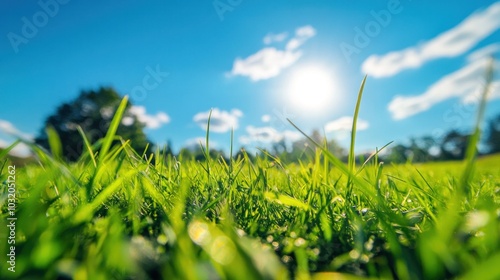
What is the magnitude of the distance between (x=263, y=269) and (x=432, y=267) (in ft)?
1.07

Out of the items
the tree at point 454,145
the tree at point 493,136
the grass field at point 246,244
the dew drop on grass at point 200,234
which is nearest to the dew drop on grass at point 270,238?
the grass field at point 246,244

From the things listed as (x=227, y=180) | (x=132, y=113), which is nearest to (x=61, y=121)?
(x=132, y=113)

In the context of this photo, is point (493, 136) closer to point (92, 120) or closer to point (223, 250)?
point (92, 120)

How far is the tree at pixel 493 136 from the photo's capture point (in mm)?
66625

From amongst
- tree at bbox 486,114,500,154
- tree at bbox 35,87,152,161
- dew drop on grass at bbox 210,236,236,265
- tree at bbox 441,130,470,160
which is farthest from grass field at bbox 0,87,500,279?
tree at bbox 486,114,500,154

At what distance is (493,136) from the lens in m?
69.4

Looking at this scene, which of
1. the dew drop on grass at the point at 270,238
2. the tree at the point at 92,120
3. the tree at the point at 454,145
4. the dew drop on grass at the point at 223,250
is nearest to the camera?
the dew drop on grass at the point at 223,250

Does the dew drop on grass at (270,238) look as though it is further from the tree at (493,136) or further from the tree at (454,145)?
the tree at (493,136)

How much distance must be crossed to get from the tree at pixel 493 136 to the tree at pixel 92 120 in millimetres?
67030

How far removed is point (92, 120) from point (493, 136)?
75447 millimetres

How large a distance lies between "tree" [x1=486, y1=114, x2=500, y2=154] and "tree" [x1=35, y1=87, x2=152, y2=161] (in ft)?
220

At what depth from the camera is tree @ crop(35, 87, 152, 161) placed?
3722 centimetres

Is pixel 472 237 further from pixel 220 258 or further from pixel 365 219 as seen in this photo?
pixel 220 258

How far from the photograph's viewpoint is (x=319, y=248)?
0.80m
